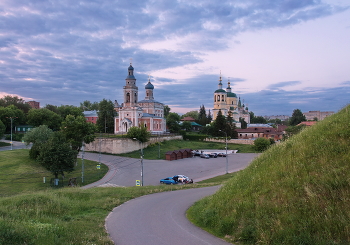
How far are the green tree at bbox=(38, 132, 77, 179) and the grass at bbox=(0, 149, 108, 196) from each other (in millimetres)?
1143

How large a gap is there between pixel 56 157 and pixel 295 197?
27287mm

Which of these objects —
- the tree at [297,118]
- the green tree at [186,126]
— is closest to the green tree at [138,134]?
the green tree at [186,126]

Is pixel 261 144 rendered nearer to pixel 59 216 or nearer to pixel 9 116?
pixel 59 216

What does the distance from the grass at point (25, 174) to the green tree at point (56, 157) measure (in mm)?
1143

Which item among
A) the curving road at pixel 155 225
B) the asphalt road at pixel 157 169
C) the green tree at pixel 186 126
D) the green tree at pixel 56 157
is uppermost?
the green tree at pixel 186 126

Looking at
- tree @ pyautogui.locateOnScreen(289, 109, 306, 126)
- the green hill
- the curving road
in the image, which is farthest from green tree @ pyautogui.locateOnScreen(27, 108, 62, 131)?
tree @ pyautogui.locateOnScreen(289, 109, 306, 126)

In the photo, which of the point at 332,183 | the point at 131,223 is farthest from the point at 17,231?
the point at 332,183

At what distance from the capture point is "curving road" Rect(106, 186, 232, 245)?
9.05 m

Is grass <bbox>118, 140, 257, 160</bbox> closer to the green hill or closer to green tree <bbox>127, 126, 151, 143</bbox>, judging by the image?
green tree <bbox>127, 126, 151, 143</bbox>

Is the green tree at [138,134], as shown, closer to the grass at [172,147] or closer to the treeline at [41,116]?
the grass at [172,147]

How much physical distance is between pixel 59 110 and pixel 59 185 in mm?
59257

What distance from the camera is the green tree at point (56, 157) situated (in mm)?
30375

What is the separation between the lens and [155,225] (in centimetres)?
1070

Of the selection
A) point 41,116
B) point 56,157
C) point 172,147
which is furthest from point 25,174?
point 41,116
